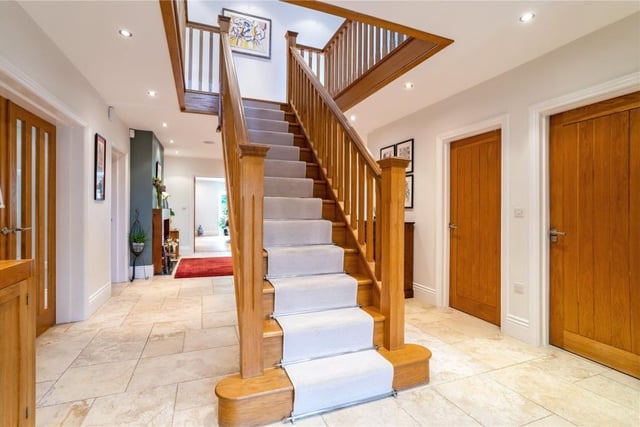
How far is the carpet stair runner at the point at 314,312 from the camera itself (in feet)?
5.57

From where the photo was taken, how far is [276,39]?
241 inches

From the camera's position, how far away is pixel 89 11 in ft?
6.61

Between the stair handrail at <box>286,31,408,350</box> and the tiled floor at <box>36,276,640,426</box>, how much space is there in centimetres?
47

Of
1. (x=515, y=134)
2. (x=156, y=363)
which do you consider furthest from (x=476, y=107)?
(x=156, y=363)

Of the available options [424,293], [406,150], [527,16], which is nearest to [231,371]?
[424,293]

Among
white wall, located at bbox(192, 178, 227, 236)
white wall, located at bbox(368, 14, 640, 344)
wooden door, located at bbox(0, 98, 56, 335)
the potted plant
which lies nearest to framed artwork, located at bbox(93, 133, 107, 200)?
wooden door, located at bbox(0, 98, 56, 335)

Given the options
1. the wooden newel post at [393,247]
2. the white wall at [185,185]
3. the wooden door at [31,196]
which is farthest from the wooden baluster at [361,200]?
the white wall at [185,185]

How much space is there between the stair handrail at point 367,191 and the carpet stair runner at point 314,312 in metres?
0.18

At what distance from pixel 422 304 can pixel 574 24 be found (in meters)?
2.85

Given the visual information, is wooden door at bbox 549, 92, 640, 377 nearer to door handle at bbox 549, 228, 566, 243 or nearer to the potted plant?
door handle at bbox 549, 228, 566, 243

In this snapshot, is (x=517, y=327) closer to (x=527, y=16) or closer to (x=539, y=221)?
(x=539, y=221)

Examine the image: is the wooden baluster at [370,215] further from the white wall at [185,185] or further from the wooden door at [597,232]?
the white wall at [185,185]

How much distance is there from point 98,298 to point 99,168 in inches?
55.3

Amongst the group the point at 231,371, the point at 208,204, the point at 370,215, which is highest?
the point at 208,204
